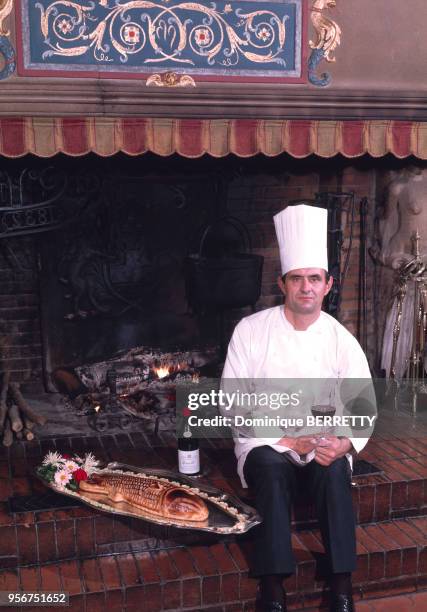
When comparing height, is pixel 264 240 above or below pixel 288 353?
above

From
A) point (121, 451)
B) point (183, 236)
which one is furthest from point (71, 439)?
point (183, 236)

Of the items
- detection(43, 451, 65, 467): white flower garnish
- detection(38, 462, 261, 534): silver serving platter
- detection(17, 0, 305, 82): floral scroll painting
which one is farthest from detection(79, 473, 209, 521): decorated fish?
detection(17, 0, 305, 82): floral scroll painting

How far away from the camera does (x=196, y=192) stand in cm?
457

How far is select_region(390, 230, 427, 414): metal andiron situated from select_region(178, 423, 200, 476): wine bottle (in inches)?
63.2

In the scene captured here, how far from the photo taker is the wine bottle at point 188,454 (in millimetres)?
3512

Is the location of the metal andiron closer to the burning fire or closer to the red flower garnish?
the burning fire

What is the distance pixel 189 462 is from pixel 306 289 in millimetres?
1059

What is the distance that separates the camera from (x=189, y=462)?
353 cm

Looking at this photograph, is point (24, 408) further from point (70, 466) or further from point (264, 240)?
point (264, 240)

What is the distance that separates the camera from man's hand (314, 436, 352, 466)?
297 centimetres

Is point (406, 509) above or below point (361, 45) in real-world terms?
below

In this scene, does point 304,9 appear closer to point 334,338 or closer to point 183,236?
point 183,236

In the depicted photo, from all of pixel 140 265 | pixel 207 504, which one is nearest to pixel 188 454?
pixel 207 504

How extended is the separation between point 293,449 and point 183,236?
1976 millimetres
